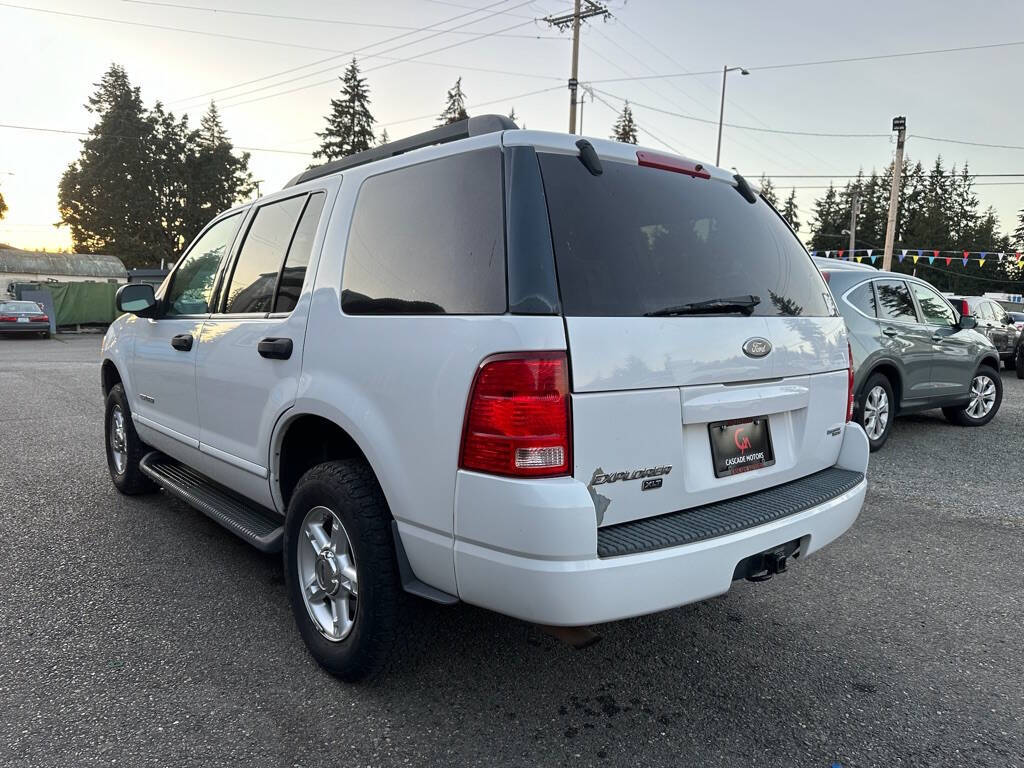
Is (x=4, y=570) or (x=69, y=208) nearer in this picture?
(x=4, y=570)

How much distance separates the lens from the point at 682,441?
2.30m

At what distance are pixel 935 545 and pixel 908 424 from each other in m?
4.88

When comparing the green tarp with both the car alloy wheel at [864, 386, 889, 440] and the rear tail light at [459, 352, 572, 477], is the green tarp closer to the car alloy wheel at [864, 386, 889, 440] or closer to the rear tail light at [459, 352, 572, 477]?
the car alloy wheel at [864, 386, 889, 440]

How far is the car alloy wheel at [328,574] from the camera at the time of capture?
260 cm

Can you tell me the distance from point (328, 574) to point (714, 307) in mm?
1752

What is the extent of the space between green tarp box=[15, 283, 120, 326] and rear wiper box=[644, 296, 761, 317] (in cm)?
3313

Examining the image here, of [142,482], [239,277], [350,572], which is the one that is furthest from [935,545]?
[142,482]

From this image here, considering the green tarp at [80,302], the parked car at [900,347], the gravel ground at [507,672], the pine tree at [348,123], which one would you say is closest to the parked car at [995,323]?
the parked car at [900,347]

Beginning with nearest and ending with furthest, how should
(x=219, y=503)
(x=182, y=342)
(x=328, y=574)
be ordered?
(x=328, y=574) → (x=219, y=503) → (x=182, y=342)

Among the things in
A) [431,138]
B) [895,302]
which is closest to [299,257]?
[431,138]

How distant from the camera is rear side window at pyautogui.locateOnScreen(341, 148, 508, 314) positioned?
2193 mm

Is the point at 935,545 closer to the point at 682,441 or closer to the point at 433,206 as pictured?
the point at 682,441

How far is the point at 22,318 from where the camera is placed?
989 inches

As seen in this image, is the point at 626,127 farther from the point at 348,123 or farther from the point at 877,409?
the point at 877,409
